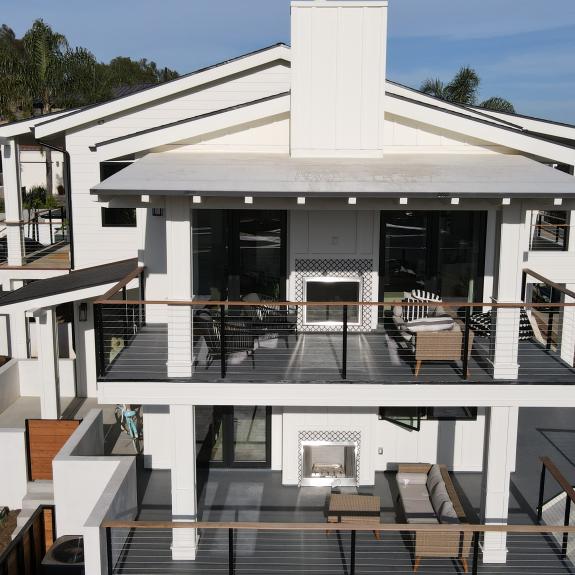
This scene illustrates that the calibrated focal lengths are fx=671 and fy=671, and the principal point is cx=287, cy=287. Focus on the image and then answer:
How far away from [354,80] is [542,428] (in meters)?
9.20

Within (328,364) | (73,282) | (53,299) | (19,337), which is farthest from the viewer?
(19,337)

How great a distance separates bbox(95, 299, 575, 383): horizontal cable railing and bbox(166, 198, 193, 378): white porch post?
0.06 feet

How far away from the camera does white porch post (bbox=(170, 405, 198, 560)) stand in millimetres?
10867

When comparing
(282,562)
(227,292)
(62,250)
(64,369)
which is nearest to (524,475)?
(282,562)

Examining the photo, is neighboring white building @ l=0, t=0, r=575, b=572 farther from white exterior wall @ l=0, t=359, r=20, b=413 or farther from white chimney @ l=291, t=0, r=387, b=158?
white exterior wall @ l=0, t=359, r=20, b=413

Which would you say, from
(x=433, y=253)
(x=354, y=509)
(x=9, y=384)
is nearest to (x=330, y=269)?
(x=433, y=253)

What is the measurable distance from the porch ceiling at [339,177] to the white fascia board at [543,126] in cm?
380

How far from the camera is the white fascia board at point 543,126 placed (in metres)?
15.9

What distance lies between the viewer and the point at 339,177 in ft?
36.5

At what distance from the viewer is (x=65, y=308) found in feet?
63.0

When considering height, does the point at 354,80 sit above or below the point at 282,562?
above

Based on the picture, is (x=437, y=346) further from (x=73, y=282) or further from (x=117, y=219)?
(x=117, y=219)

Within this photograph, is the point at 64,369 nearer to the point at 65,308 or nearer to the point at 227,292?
the point at 65,308

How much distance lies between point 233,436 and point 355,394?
417 centimetres
